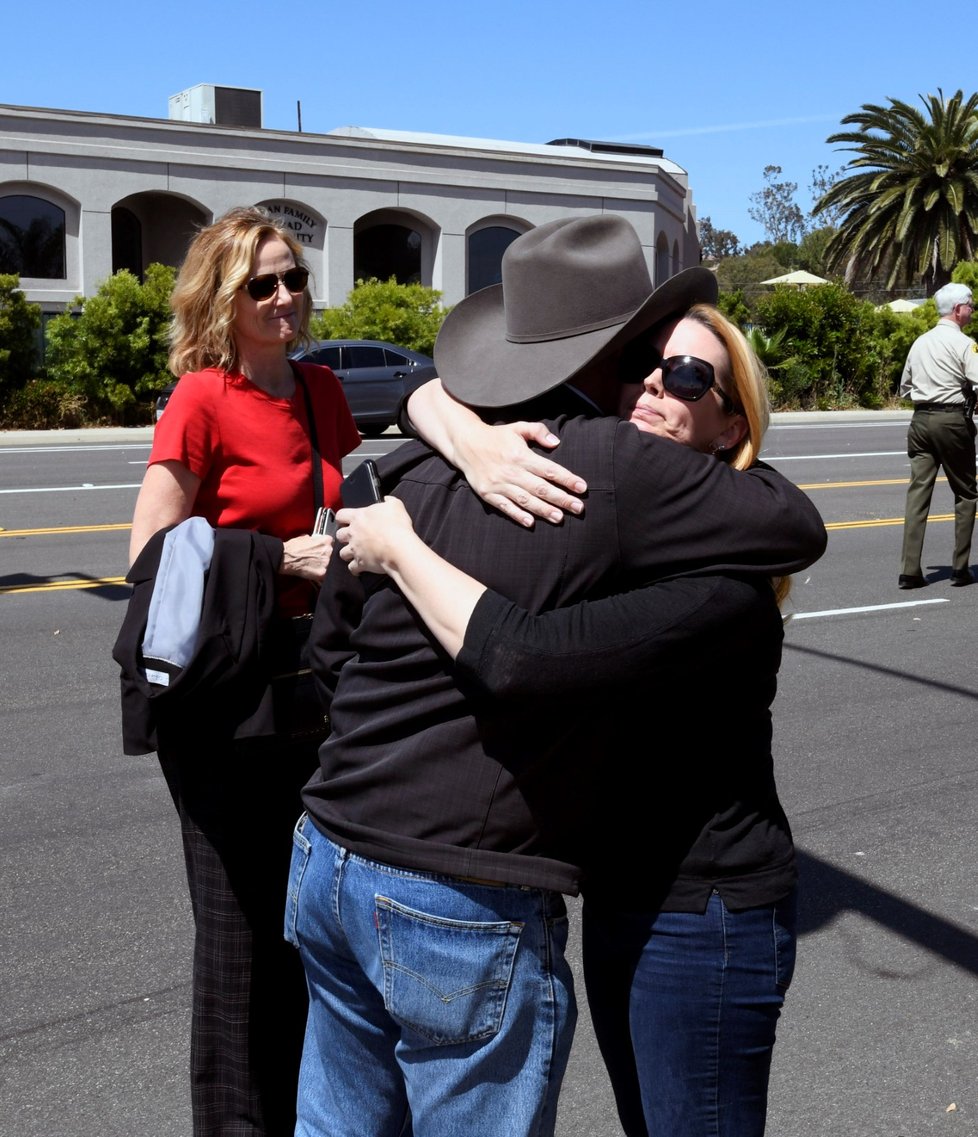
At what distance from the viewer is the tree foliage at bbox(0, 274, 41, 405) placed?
25.4 metres

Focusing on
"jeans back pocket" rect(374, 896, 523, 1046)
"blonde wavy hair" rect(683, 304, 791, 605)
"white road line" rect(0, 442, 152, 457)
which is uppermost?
"blonde wavy hair" rect(683, 304, 791, 605)

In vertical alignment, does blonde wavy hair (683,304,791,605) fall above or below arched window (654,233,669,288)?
below

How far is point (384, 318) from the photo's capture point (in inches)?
1107

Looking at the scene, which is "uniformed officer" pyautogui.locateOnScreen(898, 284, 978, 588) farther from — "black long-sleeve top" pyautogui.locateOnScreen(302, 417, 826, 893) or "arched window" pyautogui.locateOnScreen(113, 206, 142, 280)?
"arched window" pyautogui.locateOnScreen(113, 206, 142, 280)

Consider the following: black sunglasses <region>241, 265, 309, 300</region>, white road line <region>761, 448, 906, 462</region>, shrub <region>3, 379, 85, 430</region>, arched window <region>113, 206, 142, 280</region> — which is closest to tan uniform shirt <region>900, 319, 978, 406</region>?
black sunglasses <region>241, 265, 309, 300</region>

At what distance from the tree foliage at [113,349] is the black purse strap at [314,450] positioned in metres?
23.3

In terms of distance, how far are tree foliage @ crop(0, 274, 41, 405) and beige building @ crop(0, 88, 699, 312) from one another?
11.7 ft

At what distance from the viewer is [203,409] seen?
293 cm

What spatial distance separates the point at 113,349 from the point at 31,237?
7.18 meters

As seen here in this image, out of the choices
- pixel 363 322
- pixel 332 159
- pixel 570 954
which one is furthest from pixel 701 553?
pixel 332 159

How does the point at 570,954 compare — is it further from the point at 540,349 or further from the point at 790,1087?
the point at 540,349

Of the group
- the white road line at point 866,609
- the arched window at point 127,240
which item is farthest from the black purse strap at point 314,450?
the arched window at point 127,240

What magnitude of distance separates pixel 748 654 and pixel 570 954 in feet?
8.34

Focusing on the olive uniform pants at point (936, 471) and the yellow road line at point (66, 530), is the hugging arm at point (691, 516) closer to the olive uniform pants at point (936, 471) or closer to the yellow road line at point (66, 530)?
the olive uniform pants at point (936, 471)
